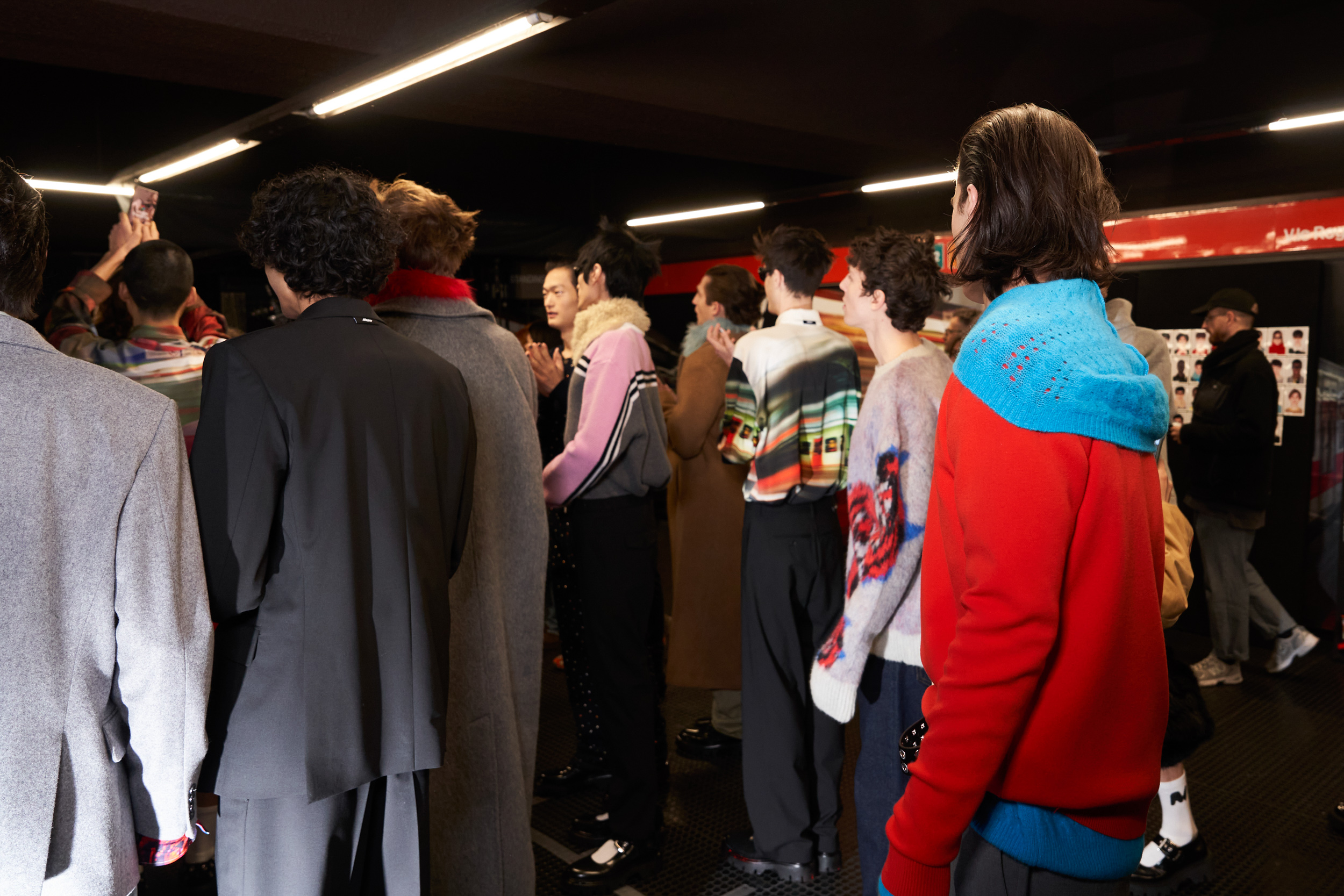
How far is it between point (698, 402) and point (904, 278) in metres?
1.25

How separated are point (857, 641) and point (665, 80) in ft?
11.3

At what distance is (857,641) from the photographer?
1991 millimetres

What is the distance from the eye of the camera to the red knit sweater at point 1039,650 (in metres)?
0.96

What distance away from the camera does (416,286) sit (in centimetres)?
205

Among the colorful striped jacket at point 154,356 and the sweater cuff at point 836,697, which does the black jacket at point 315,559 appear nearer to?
the sweater cuff at point 836,697

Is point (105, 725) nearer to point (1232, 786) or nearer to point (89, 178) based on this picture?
point (1232, 786)

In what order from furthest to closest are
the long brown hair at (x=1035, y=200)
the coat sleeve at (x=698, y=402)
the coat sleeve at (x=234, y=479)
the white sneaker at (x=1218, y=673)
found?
the white sneaker at (x=1218, y=673) → the coat sleeve at (x=698, y=402) → the coat sleeve at (x=234, y=479) → the long brown hair at (x=1035, y=200)

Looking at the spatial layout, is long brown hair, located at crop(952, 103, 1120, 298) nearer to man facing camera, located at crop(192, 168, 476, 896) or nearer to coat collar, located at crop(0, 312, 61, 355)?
man facing camera, located at crop(192, 168, 476, 896)

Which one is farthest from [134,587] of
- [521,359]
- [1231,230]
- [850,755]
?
[1231,230]

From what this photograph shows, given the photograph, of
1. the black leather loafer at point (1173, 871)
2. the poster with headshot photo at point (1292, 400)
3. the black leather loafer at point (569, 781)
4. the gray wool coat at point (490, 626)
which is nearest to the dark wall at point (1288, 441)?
the poster with headshot photo at point (1292, 400)

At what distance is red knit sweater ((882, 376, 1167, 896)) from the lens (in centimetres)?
96

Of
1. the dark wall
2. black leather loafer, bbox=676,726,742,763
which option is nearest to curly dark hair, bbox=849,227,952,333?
black leather loafer, bbox=676,726,742,763

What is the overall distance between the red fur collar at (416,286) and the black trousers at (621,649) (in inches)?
33.2

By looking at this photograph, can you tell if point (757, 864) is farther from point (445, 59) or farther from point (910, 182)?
point (910, 182)
